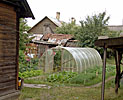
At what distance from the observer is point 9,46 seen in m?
8.05

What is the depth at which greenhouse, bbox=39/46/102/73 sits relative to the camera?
15.7m

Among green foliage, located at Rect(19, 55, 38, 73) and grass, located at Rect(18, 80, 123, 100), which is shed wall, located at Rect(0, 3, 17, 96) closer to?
grass, located at Rect(18, 80, 123, 100)

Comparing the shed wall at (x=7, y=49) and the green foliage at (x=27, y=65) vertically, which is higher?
the shed wall at (x=7, y=49)

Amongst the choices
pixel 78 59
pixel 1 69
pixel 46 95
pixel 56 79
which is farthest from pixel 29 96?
pixel 78 59

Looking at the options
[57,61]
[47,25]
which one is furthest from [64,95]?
[47,25]

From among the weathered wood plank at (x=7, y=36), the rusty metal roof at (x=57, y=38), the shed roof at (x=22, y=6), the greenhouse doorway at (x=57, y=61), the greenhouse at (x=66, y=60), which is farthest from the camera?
the rusty metal roof at (x=57, y=38)

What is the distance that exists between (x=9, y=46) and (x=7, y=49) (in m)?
0.18

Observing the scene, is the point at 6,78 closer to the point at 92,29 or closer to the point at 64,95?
the point at 64,95

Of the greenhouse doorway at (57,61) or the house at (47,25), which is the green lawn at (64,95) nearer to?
the greenhouse doorway at (57,61)

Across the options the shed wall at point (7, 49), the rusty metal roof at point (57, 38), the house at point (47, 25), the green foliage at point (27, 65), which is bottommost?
the green foliage at point (27, 65)

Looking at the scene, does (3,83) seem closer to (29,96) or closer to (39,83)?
(29,96)

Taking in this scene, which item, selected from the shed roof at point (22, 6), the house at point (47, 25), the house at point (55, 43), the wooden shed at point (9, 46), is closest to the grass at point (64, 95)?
the wooden shed at point (9, 46)

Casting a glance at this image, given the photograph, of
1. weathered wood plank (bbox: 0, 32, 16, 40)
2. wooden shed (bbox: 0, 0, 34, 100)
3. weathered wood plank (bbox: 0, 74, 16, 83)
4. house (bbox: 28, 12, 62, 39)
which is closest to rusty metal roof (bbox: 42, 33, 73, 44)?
house (bbox: 28, 12, 62, 39)

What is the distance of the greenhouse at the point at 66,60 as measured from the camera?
15672 mm
